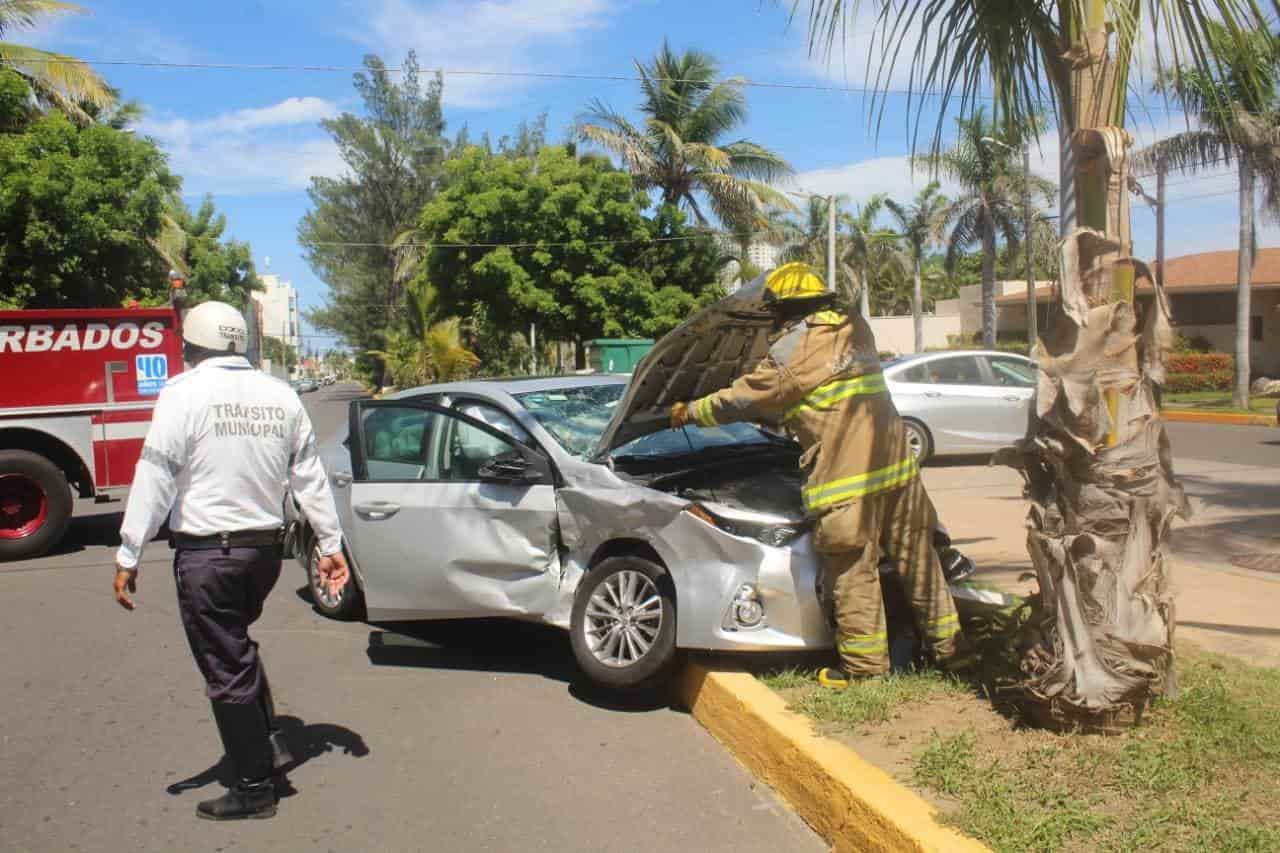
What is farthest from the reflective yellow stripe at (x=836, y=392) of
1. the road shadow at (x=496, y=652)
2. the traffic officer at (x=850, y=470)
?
the road shadow at (x=496, y=652)

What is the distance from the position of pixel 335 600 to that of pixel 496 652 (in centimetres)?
138

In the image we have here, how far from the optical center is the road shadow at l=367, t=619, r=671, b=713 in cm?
573

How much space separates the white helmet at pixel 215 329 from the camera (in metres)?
4.38

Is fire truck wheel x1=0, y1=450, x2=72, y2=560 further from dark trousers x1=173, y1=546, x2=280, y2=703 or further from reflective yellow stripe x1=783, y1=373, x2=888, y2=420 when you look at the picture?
reflective yellow stripe x1=783, y1=373, x2=888, y2=420

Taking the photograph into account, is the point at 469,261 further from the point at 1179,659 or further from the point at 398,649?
the point at 1179,659

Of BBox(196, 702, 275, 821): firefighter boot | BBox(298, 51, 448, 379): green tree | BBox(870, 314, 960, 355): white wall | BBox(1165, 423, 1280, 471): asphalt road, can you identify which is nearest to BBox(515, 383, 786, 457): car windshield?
BBox(196, 702, 275, 821): firefighter boot

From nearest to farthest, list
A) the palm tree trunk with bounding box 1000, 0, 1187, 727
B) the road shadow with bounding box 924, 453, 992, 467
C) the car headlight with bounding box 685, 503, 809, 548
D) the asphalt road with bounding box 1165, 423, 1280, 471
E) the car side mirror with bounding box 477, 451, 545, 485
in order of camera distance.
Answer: the palm tree trunk with bounding box 1000, 0, 1187, 727 → the car headlight with bounding box 685, 503, 809, 548 → the car side mirror with bounding box 477, 451, 545, 485 → the road shadow with bounding box 924, 453, 992, 467 → the asphalt road with bounding box 1165, 423, 1280, 471

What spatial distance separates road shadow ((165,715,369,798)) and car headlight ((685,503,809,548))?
187 centimetres

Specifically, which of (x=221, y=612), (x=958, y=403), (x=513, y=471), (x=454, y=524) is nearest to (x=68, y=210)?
(x=958, y=403)

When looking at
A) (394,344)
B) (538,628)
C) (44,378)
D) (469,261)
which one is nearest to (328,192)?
(394,344)

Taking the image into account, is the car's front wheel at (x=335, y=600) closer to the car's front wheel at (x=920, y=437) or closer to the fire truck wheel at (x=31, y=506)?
the fire truck wheel at (x=31, y=506)

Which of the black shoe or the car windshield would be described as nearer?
the black shoe

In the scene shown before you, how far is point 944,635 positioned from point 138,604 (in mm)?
6079

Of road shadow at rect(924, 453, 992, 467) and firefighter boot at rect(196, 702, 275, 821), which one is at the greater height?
firefighter boot at rect(196, 702, 275, 821)
